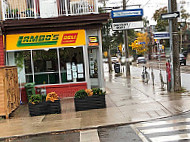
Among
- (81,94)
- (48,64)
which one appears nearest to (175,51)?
(81,94)

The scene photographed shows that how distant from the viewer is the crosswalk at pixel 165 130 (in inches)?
283

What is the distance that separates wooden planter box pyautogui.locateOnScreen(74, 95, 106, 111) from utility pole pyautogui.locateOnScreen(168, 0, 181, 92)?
4.81m

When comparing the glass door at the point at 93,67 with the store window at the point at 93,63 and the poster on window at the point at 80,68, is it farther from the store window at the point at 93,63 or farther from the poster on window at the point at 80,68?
the poster on window at the point at 80,68

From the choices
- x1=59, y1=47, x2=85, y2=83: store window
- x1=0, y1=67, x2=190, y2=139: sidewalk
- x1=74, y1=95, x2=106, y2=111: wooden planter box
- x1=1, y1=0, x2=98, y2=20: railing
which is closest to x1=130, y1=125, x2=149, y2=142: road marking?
x1=0, y1=67, x2=190, y2=139: sidewalk

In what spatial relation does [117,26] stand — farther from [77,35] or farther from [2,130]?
[2,130]

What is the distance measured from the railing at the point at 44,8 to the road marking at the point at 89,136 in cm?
820

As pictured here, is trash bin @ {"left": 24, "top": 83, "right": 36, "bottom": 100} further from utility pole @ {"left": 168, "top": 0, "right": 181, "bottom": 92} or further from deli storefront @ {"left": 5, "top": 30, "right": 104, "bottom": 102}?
utility pole @ {"left": 168, "top": 0, "right": 181, "bottom": 92}

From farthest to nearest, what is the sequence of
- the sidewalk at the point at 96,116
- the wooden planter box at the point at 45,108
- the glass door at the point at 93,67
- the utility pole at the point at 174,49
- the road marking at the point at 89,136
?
1. the glass door at the point at 93,67
2. the utility pole at the point at 174,49
3. the wooden planter box at the point at 45,108
4. the sidewalk at the point at 96,116
5. the road marking at the point at 89,136

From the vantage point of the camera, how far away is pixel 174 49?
14.9 m

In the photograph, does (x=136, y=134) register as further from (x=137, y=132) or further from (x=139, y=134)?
(x=137, y=132)

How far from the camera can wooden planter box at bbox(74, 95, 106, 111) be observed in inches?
466

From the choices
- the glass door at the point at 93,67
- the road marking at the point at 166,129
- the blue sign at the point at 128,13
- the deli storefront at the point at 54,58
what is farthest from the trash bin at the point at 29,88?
the road marking at the point at 166,129

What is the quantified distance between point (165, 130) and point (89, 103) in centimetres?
435

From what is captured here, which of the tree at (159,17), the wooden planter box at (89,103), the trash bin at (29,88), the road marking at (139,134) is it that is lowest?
the road marking at (139,134)
